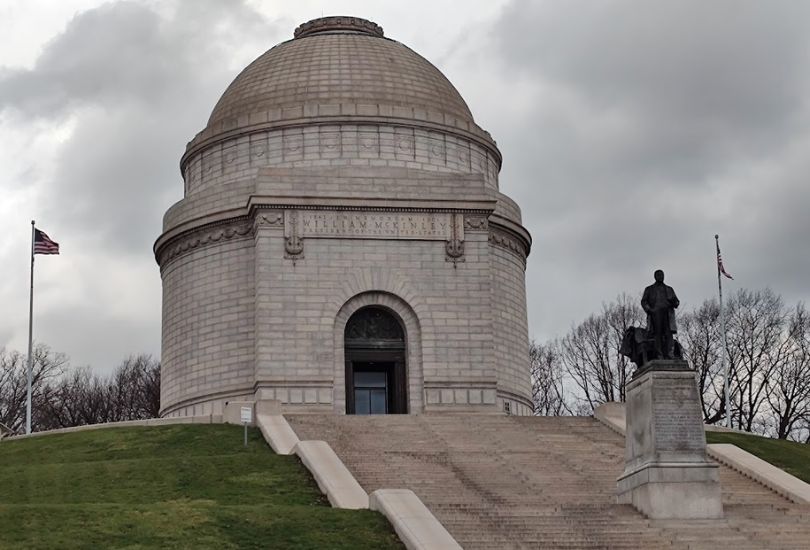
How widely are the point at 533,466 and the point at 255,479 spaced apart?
6.93 metres

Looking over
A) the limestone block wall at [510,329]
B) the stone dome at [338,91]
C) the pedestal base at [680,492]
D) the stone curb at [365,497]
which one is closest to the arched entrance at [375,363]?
the limestone block wall at [510,329]

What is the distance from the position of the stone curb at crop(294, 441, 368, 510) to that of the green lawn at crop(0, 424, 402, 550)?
276 millimetres

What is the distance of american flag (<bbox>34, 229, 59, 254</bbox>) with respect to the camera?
4522 centimetres

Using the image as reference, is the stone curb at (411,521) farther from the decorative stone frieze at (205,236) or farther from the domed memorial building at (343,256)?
the decorative stone frieze at (205,236)

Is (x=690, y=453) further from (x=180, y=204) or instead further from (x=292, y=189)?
(x=180, y=204)

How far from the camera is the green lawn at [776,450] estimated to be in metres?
34.4

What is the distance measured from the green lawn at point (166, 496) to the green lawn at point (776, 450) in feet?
A: 40.3

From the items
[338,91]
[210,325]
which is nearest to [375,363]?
[210,325]

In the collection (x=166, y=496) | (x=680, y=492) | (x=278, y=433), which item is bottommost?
(x=680, y=492)

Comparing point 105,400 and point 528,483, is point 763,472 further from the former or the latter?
point 105,400

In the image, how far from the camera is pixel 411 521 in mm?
23281

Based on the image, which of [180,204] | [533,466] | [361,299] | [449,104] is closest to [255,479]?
[533,466]

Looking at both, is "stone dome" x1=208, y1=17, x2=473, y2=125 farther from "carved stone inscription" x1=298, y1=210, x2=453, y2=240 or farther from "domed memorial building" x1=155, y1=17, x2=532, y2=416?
"carved stone inscription" x1=298, y1=210, x2=453, y2=240

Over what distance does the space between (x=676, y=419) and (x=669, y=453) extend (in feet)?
2.30
